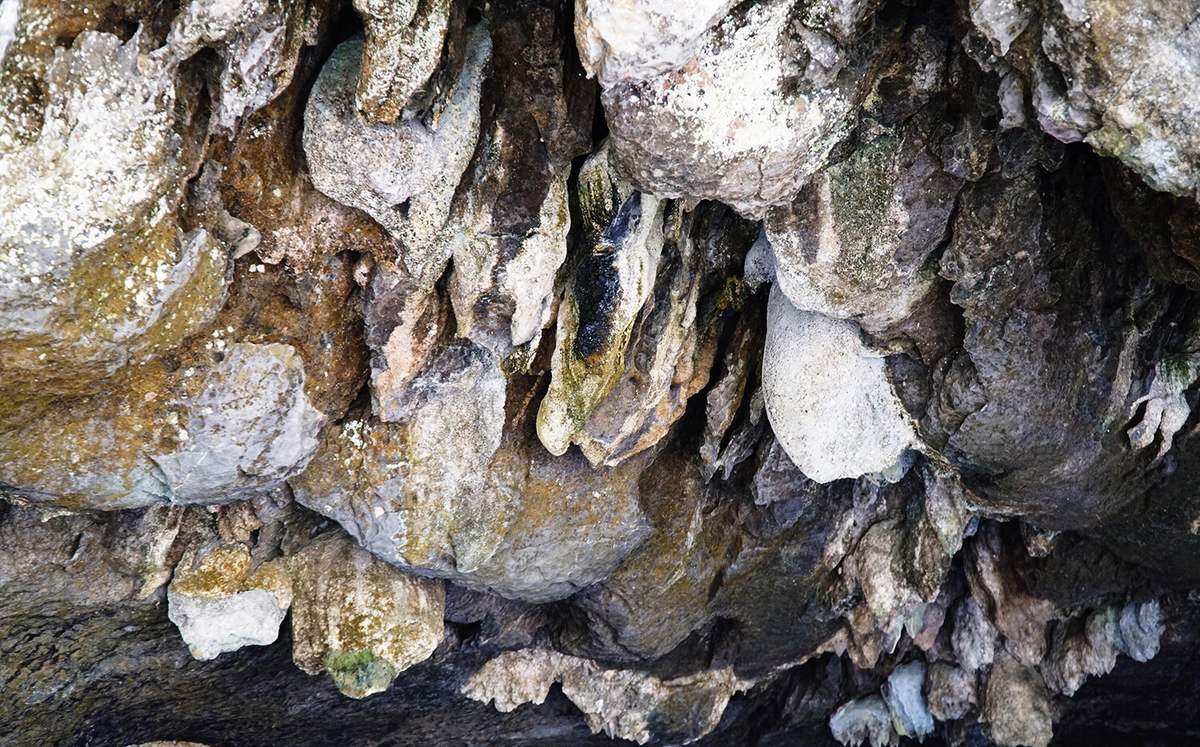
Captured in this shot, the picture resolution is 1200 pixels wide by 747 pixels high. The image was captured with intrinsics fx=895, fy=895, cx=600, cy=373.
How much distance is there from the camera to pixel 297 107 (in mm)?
3193

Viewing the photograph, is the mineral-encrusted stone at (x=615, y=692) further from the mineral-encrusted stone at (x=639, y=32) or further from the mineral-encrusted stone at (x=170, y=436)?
the mineral-encrusted stone at (x=639, y=32)

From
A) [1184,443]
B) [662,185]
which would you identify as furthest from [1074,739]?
[662,185]

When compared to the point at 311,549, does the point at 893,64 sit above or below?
above

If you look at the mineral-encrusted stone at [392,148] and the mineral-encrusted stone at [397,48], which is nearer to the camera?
the mineral-encrusted stone at [397,48]

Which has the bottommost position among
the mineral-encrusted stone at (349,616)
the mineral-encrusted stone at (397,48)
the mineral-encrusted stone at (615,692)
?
the mineral-encrusted stone at (615,692)

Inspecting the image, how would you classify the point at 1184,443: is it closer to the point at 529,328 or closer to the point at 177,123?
the point at 529,328

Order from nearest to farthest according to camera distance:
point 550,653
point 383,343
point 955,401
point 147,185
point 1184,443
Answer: point 147,185, point 383,343, point 955,401, point 1184,443, point 550,653

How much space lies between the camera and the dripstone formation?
A: 2666 mm

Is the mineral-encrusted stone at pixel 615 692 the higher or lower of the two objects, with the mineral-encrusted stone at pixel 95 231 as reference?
lower

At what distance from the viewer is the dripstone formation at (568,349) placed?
2666 mm

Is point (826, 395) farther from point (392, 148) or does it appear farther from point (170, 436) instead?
point (170, 436)

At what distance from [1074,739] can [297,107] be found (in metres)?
7.54

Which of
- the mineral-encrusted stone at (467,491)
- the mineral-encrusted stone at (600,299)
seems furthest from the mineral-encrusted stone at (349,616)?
the mineral-encrusted stone at (600,299)

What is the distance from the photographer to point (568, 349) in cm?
411
